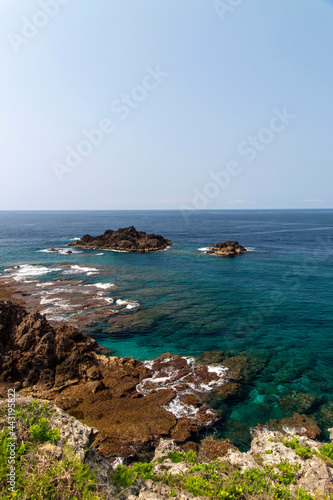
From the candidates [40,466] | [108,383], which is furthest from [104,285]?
[40,466]

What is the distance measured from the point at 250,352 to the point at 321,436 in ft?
36.9

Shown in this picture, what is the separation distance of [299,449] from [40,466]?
1202 cm

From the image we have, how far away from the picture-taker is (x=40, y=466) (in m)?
8.62

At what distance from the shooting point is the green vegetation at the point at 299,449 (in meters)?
13.3

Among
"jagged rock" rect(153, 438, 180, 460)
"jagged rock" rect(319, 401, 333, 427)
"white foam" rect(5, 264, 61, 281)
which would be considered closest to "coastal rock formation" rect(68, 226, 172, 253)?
"white foam" rect(5, 264, 61, 281)

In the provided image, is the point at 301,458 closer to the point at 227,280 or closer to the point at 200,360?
the point at 200,360

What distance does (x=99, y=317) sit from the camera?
3962 centimetres

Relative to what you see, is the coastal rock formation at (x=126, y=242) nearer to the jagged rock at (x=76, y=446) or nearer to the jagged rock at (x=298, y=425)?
the jagged rock at (x=298, y=425)

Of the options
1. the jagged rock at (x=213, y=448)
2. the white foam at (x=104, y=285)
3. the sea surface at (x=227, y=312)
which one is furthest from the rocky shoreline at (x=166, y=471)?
the white foam at (x=104, y=285)

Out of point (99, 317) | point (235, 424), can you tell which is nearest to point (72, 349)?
point (99, 317)

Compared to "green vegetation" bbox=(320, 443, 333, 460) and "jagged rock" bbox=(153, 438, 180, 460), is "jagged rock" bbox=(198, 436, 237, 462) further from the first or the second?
"green vegetation" bbox=(320, 443, 333, 460)

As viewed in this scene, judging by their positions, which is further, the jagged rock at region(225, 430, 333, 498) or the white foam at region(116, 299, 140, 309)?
the white foam at region(116, 299, 140, 309)

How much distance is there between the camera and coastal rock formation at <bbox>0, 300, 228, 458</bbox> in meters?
19.7

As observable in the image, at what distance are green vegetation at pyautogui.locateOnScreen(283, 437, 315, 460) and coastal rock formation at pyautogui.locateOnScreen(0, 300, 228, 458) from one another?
7.01 metres
